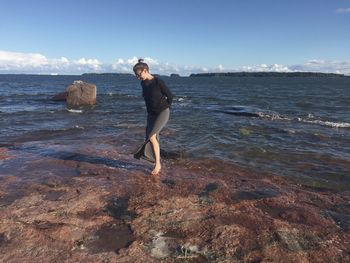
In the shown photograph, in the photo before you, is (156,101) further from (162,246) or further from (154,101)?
(162,246)

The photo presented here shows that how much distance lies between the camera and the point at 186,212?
221 inches

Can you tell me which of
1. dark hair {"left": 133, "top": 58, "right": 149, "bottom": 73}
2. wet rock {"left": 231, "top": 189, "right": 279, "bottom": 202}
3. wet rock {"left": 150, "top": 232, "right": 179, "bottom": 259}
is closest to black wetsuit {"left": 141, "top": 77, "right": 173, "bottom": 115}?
dark hair {"left": 133, "top": 58, "right": 149, "bottom": 73}

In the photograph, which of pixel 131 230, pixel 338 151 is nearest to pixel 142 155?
pixel 131 230

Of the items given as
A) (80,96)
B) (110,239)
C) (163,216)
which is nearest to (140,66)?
(163,216)

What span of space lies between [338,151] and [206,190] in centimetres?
706

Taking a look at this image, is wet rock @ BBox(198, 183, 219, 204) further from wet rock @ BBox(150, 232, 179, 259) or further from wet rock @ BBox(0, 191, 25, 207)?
wet rock @ BBox(0, 191, 25, 207)

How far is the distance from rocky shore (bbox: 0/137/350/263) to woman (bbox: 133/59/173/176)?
64 centimetres

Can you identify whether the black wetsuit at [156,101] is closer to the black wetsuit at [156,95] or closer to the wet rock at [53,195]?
the black wetsuit at [156,95]

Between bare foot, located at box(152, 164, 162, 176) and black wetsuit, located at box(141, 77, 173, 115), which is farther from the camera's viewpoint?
bare foot, located at box(152, 164, 162, 176)

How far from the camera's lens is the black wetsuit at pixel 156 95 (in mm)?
7281

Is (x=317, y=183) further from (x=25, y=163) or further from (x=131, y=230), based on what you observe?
(x=25, y=163)

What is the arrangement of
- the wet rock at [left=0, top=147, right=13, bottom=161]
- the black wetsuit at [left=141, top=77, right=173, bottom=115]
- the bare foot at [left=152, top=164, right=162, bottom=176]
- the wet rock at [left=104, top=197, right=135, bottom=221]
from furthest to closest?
1. the wet rock at [left=0, top=147, right=13, bottom=161]
2. the bare foot at [left=152, top=164, right=162, bottom=176]
3. the black wetsuit at [left=141, top=77, right=173, bottom=115]
4. the wet rock at [left=104, top=197, right=135, bottom=221]

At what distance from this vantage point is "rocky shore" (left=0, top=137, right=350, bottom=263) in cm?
445

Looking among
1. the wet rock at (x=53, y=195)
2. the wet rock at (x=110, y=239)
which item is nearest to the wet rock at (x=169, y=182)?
the wet rock at (x=53, y=195)
